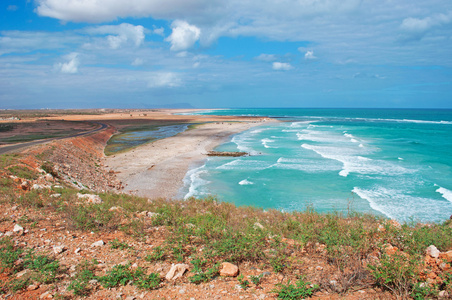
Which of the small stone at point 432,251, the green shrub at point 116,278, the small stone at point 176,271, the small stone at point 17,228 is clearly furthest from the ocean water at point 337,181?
the small stone at point 17,228

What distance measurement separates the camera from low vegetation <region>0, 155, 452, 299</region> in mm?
4828

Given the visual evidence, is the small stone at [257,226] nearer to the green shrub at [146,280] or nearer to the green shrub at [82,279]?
the green shrub at [146,280]

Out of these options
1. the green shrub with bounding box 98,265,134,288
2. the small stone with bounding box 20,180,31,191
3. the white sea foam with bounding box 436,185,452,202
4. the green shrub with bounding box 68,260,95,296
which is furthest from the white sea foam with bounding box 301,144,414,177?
the green shrub with bounding box 68,260,95,296

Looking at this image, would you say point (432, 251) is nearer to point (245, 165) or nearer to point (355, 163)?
point (245, 165)

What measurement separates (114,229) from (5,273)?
2654mm

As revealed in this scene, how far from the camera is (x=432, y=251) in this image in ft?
18.6

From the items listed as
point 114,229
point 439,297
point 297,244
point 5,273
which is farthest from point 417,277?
point 5,273

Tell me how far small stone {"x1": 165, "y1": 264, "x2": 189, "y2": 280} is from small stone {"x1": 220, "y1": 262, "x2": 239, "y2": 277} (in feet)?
2.43

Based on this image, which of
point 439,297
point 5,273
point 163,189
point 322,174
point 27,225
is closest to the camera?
point 439,297

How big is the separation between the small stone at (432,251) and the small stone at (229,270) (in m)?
4.04

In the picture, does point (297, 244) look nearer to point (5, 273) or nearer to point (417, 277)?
point (417, 277)

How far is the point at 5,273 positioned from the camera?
5.14 meters

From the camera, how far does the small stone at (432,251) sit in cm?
560

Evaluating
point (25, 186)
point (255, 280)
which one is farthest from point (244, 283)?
point (25, 186)
